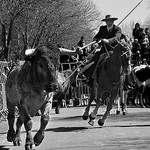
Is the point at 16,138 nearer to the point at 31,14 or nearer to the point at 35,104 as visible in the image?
the point at 35,104

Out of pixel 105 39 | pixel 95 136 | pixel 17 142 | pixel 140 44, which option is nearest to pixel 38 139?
pixel 17 142

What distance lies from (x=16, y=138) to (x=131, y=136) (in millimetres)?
2570

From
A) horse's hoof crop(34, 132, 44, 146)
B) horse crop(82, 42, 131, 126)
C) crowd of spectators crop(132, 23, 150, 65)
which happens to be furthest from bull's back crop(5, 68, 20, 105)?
crowd of spectators crop(132, 23, 150, 65)

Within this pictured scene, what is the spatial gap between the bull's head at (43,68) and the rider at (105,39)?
5474 mm

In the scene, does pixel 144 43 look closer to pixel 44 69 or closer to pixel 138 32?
pixel 138 32

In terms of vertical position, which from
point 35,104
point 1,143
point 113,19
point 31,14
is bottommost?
point 1,143

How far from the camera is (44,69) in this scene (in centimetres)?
1068

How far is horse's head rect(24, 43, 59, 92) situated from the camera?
10.5 metres

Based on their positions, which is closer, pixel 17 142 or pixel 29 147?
pixel 29 147

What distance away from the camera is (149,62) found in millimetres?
27641

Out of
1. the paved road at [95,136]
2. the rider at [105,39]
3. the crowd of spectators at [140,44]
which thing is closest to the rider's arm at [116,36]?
the rider at [105,39]

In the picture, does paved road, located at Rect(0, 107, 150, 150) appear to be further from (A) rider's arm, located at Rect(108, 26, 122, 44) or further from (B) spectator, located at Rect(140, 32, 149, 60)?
(B) spectator, located at Rect(140, 32, 149, 60)

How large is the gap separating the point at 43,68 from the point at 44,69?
0.04 metres

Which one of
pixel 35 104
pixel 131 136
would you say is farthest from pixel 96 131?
pixel 35 104
